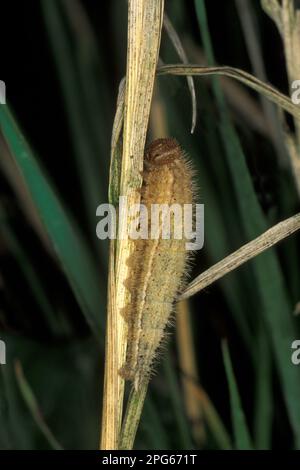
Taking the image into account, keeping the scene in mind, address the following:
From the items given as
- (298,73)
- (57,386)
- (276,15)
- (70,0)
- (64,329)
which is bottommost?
(57,386)

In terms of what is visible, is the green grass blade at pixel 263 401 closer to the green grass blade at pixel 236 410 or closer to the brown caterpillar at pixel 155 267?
the green grass blade at pixel 236 410

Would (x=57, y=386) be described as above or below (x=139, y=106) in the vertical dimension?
below

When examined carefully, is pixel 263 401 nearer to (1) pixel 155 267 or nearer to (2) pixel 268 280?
(2) pixel 268 280

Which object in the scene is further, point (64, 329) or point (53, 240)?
point (64, 329)

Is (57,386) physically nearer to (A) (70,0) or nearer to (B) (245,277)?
(B) (245,277)

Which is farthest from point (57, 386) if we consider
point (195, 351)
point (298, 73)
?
point (298, 73)

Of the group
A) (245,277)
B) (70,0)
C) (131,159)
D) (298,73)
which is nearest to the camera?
(131,159)
